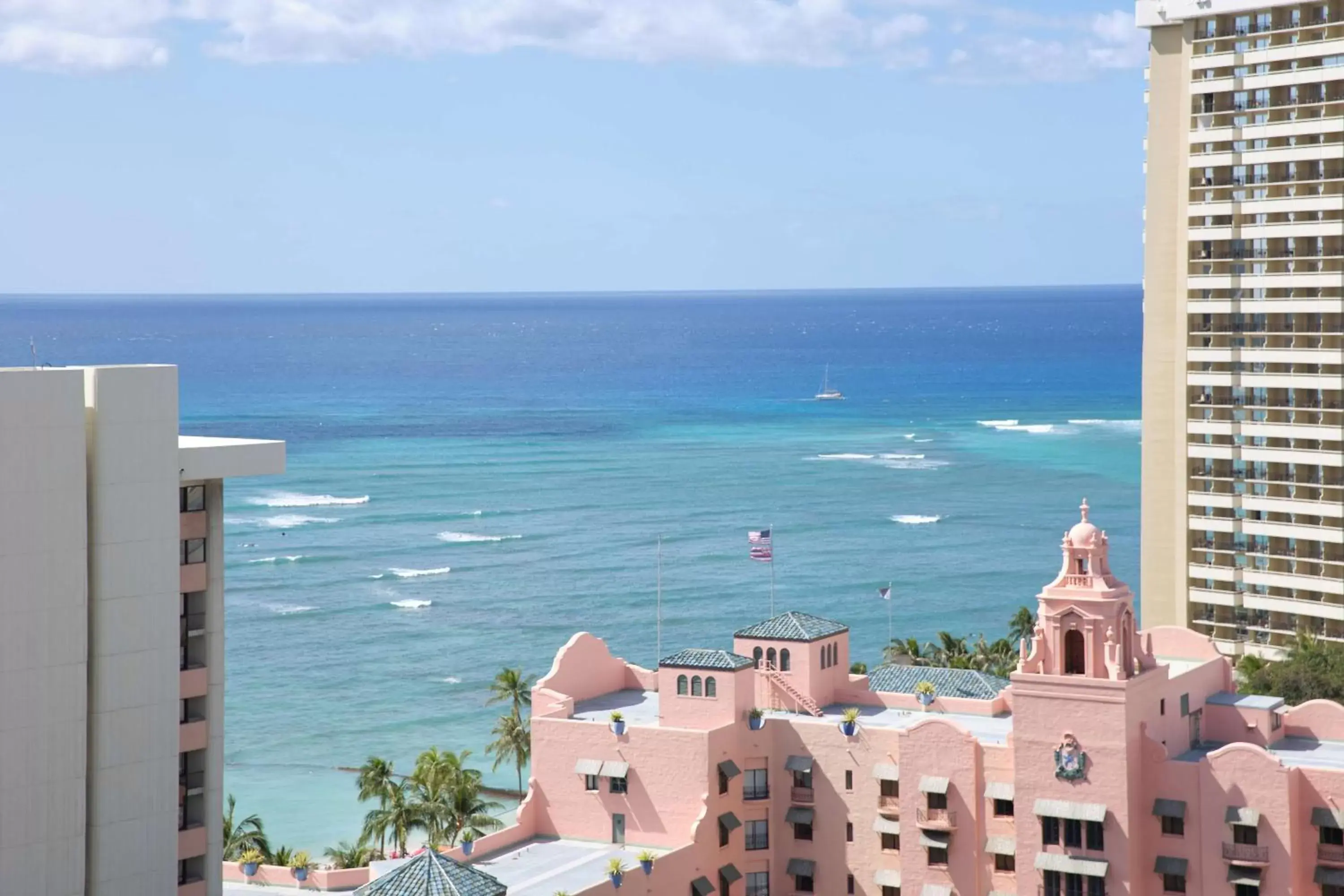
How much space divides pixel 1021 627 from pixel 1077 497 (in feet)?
278

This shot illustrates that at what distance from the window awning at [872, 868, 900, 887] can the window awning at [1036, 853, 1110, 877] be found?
5.09m

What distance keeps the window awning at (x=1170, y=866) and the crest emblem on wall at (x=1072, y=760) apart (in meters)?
2.88

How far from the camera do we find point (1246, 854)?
5766 centimetres

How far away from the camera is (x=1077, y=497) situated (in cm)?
17950

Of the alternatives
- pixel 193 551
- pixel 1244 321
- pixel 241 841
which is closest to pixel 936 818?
pixel 241 841

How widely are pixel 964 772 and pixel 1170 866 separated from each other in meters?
6.53

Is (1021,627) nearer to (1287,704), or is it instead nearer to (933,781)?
(1287,704)

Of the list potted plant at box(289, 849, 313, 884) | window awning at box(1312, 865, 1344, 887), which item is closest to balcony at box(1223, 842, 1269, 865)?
window awning at box(1312, 865, 1344, 887)

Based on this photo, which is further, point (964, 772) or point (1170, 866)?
point (964, 772)

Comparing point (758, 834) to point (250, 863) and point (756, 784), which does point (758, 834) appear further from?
point (250, 863)

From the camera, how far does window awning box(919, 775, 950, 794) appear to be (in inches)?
2409

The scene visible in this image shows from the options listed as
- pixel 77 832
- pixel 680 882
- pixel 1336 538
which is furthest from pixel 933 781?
pixel 1336 538

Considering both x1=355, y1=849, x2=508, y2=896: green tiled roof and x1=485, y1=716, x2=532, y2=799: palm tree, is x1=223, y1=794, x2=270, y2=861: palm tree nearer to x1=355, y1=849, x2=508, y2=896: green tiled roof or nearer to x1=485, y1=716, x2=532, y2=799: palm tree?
x1=485, y1=716, x2=532, y2=799: palm tree

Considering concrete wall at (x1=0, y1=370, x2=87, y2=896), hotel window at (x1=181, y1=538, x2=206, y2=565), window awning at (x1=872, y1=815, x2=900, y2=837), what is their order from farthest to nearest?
window awning at (x1=872, y1=815, x2=900, y2=837) → hotel window at (x1=181, y1=538, x2=206, y2=565) → concrete wall at (x1=0, y1=370, x2=87, y2=896)
